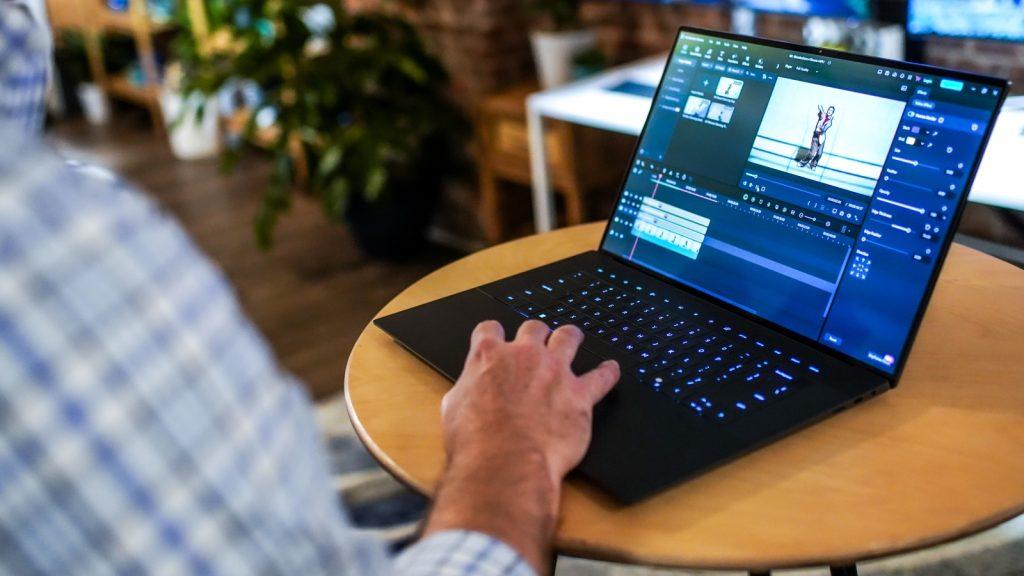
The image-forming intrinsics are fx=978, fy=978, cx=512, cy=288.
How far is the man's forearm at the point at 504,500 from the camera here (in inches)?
26.5

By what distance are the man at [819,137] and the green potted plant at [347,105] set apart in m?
1.95

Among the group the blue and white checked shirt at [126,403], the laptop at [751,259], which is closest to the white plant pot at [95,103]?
the laptop at [751,259]

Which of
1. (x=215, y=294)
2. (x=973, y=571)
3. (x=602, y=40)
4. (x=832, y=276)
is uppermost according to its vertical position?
(x=215, y=294)

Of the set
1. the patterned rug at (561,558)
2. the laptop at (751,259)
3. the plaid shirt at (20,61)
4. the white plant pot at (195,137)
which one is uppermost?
the plaid shirt at (20,61)

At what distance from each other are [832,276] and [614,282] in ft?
0.81

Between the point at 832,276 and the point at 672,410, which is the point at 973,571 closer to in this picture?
the point at 832,276

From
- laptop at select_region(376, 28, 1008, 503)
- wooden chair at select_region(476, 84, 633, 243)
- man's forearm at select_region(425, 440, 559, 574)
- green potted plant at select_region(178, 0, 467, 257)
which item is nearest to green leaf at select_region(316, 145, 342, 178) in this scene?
green potted plant at select_region(178, 0, 467, 257)

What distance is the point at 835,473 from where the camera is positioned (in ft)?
2.53

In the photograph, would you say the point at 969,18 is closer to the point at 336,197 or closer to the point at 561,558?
the point at 561,558

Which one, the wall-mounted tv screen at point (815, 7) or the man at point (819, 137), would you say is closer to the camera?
the man at point (819, 137)

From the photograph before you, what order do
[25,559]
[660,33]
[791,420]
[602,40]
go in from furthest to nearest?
[602,40] < [660,33] < [791,420] < [25,559]

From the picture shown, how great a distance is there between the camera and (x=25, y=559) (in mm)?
413

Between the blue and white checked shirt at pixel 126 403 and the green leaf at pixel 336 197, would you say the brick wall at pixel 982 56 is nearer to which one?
the green leaf at pixel 336 197

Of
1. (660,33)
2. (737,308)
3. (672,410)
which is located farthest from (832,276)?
(660,33)
